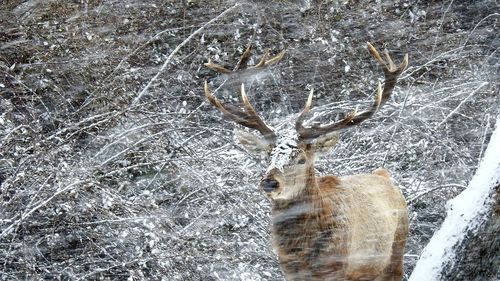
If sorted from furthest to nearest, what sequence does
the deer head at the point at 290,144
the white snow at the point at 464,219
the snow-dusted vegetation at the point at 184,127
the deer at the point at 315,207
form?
1. the snow-dusted vegetation at the point at 184,127
2. the deer at the point at 315,207
3. the deer head at the point at 290,144
4. the white snow at the point at 464,219

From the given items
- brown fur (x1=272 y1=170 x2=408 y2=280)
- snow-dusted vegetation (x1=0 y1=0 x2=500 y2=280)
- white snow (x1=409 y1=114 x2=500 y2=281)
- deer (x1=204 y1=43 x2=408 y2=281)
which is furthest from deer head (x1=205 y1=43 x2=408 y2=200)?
white snow (x1=409 y1=114 x2=500 y2=281)

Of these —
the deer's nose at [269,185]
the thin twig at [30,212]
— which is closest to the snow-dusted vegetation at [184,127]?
the thin twig at [30,212]

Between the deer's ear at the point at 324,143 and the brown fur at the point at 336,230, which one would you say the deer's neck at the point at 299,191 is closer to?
the brown fur at the point at 336,230

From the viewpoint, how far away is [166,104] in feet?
26.7

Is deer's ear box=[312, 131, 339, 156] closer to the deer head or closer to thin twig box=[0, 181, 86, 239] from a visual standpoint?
the deer head

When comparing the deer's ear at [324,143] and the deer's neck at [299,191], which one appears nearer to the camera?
the deer's neck at [299,191]

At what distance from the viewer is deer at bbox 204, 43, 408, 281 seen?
16.5ft

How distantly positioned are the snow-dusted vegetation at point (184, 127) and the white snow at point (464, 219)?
159 inches

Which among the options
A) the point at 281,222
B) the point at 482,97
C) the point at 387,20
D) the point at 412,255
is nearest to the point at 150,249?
the point at 281,222

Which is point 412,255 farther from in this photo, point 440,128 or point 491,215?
point 491,215

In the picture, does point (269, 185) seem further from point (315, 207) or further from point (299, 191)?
point (315, 207)

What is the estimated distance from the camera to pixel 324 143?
5.30m

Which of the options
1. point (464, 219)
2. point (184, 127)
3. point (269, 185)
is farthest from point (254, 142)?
point (464, 219)

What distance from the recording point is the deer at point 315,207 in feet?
16.5
